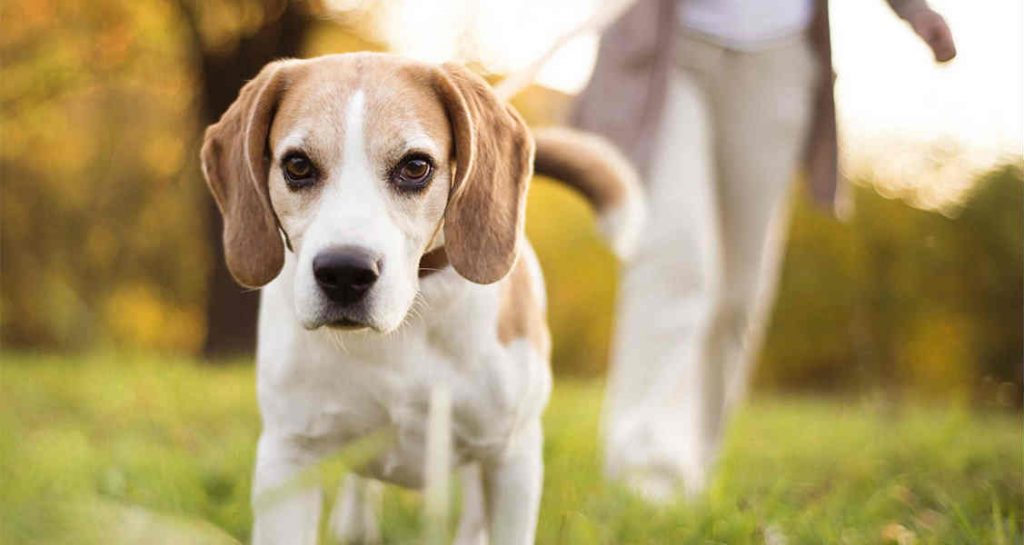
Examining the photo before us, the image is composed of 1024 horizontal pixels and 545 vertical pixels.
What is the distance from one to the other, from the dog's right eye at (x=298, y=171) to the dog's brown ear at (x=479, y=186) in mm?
289

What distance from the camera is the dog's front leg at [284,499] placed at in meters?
2.33

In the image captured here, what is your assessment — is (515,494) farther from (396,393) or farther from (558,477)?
(558,477)

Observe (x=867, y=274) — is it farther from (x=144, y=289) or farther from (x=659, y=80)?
(x=659, y=80)

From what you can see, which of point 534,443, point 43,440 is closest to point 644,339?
point 534,443

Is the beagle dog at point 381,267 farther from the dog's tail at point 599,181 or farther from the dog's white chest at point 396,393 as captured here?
the dog's tail at point 599,181

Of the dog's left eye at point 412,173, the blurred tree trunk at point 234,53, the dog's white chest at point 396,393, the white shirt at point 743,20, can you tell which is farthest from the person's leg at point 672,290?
the blurred tree trunk at point 234,53

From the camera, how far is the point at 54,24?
10.5 meters

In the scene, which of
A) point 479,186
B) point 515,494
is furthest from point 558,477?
point 479,186

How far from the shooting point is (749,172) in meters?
4.04

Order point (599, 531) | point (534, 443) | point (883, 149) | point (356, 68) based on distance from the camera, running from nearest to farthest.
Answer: point (356, 68), point (534, 443), point (599, 531), point (883, 149)

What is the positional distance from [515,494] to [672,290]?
1619 mm

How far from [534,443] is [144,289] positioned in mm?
12271

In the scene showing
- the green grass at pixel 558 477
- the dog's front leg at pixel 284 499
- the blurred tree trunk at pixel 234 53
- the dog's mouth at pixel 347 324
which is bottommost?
the blurred tree trunk at pixel 234 53

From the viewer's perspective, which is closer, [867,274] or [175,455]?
[175,455]
